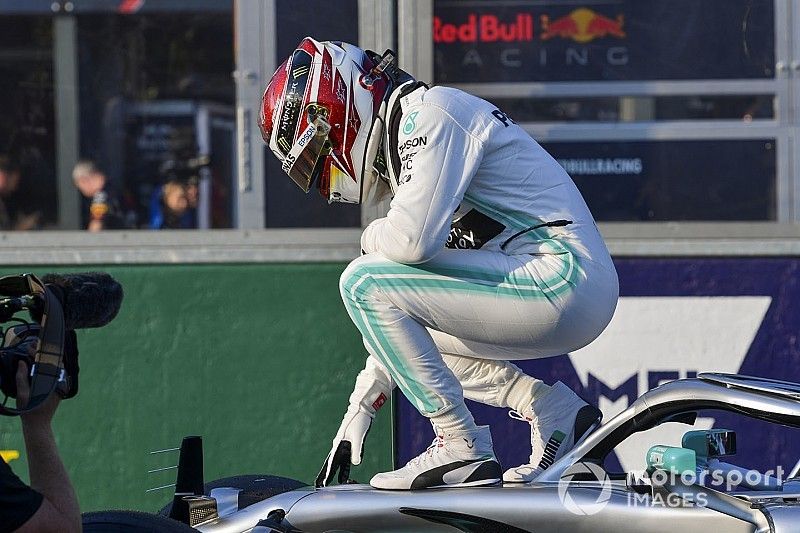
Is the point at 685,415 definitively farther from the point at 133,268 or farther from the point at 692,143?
the point at 133,268

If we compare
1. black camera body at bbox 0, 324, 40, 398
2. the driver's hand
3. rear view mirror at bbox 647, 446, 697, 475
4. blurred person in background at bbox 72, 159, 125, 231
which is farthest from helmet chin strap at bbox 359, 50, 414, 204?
blurred person in background at bbox 72, 159, 125, 231

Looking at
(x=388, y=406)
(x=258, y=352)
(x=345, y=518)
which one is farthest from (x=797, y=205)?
(x=345, y=518)

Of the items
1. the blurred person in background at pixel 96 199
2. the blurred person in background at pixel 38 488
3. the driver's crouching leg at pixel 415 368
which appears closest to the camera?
the blurred person in background at pixel 38 488

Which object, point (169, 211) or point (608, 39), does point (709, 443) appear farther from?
point (169, 211)

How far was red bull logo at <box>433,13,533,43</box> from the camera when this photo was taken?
522 centimetres

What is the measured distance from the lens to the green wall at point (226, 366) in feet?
17.0

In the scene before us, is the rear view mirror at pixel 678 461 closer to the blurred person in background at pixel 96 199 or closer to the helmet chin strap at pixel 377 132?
the helmet chin strap at pixel 377 132

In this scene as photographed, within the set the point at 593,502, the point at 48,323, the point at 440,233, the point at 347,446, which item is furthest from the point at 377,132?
the point at 48,323

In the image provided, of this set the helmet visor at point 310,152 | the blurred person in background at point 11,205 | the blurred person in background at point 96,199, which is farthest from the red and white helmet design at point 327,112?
the blurred person in background at point 11,205

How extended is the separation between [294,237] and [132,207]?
692 millimetres

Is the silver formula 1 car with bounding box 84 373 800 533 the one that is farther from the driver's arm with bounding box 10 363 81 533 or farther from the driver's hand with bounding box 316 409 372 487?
the driver's arm with bounding box 10 363 81 533

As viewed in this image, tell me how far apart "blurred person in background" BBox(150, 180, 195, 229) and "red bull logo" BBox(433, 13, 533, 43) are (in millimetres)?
1241

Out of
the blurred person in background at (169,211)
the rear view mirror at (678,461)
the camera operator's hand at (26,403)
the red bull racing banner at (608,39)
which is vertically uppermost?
the red bull racing banner at (608,39)

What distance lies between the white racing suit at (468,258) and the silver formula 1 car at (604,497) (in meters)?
0.27
